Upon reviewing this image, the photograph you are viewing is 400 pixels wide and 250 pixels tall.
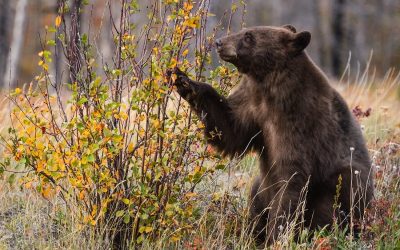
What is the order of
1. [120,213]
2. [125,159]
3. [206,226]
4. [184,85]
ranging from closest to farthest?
[120,213], [125,159], [184,85], [206,226]

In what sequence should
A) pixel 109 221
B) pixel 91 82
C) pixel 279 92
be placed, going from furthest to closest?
pixel 279 92 < pixel 109 221 < pixel 91 82

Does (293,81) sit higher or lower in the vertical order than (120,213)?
higher

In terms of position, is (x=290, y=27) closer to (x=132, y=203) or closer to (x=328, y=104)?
(x=328, y=104)

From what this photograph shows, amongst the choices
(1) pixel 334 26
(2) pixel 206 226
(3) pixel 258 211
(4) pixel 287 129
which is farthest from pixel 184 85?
(1) pixel 334 26

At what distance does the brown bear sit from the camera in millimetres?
5199

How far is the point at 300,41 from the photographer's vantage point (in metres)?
5.35

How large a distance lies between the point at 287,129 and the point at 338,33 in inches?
1009

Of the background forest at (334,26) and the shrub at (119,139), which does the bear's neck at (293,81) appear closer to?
the shrub at (119,139)

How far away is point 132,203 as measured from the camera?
186 inches

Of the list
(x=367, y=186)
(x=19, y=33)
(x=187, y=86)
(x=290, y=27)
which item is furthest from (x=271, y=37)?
(x=19, y=33)

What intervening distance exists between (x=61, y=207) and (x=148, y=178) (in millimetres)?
912

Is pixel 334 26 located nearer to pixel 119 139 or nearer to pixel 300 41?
pixel 300 41

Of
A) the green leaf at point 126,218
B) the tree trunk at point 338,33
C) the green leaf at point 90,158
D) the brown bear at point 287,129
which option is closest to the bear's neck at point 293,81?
the brown bear at point 287,129

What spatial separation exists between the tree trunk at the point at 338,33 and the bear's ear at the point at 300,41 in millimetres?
23895
